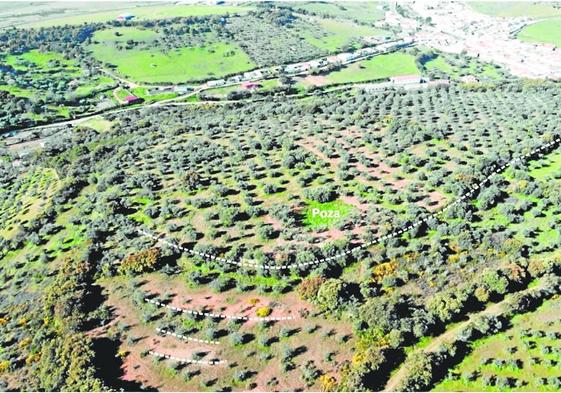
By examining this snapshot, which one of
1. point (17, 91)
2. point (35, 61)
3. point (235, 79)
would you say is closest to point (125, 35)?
point (35, 61)

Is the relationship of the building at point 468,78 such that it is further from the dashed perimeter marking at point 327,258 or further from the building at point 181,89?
the dashed perimeter marking at point 327,258

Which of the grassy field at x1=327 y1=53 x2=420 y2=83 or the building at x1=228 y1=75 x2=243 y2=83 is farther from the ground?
the grassy field at x1=327 y1=53 x2=420 y2=83

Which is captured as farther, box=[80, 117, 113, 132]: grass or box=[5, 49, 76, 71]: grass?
box=[5, 49, 76, 71]: grass

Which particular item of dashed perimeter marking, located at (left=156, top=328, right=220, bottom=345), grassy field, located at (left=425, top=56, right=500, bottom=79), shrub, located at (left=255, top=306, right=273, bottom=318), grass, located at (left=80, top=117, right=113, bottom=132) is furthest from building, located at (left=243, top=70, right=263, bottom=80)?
dashed perimeter marking, located at (left=156, top=328, right=220, bottom=345)

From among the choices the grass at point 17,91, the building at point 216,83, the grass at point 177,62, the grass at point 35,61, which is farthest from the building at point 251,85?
the grass at point 17,91

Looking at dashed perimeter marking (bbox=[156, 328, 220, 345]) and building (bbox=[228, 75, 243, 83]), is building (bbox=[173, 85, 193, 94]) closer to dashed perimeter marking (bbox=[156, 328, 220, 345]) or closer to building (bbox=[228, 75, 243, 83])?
building (bbox=[228, 75, 243, 83])

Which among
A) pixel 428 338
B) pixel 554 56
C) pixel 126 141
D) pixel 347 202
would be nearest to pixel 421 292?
pixel 428 338
